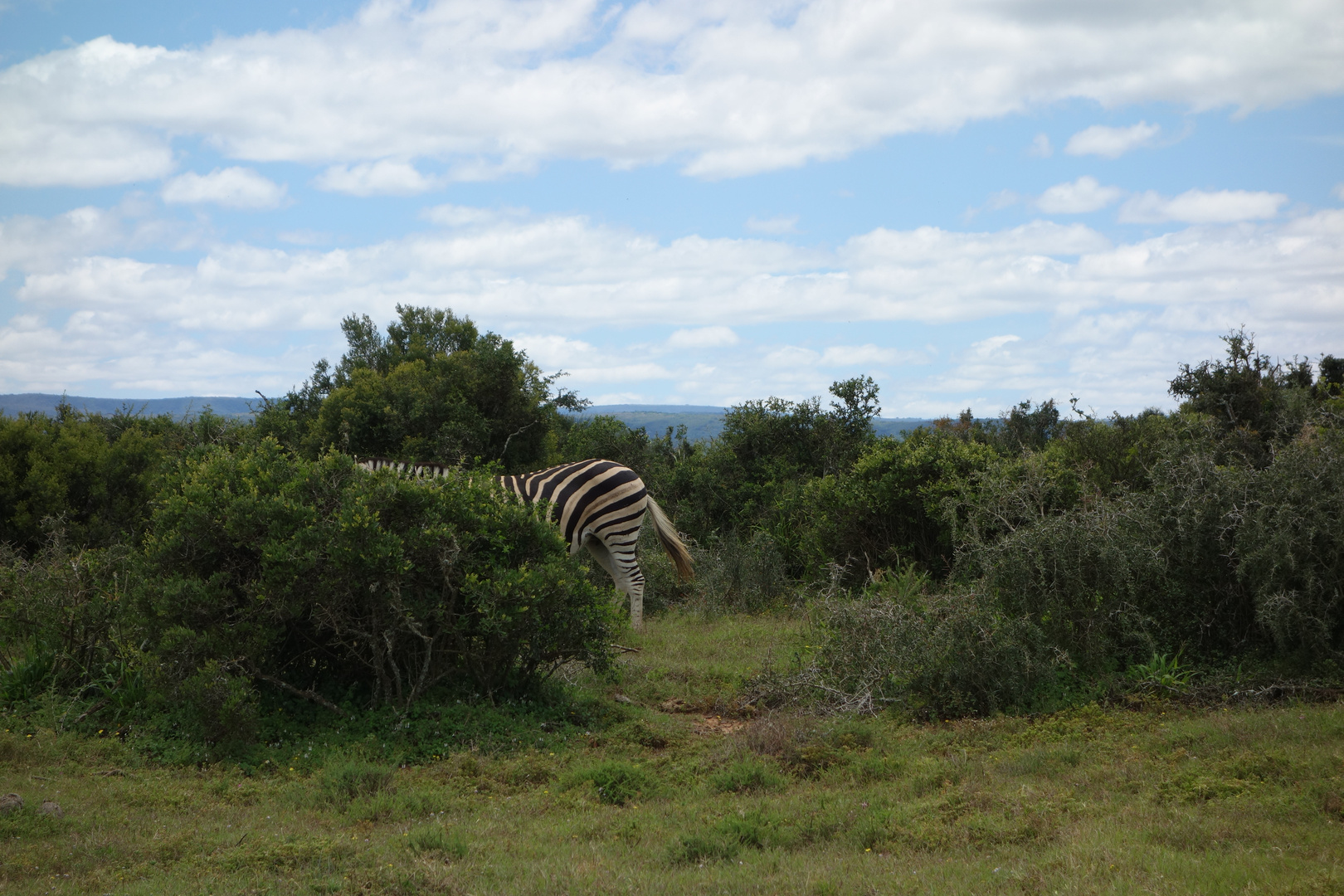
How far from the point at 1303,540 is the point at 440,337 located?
2011cm

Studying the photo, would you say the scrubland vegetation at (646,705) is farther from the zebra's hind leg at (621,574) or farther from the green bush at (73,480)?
the zebra's hind leg at (621,574)

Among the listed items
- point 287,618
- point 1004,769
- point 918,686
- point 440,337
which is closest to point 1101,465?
point 918,686

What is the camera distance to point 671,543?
14641 mm

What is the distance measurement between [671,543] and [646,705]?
506 cm

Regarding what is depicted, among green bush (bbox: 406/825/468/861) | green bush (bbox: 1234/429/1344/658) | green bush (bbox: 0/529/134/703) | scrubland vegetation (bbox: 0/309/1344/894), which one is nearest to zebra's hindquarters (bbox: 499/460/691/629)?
scrubland vegetation (bbox: 0/309/1344/894)

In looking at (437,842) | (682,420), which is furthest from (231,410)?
(437,842)

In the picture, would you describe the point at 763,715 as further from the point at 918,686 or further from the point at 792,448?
the point at 792,448

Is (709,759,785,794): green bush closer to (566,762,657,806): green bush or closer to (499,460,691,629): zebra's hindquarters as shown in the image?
(566,762,657,806): green bush

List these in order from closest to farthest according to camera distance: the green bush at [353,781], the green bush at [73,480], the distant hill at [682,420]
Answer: the green bush at [353,781], the green bush at [73,480], the distant hill at [682,420]

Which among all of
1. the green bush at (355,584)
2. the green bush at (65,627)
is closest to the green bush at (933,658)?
the green bush at (355,584)

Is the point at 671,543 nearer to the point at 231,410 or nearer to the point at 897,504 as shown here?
the point at 897,504

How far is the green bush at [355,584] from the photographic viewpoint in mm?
8016

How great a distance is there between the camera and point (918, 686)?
353 inches

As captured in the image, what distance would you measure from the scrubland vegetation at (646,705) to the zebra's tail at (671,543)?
2207mm
